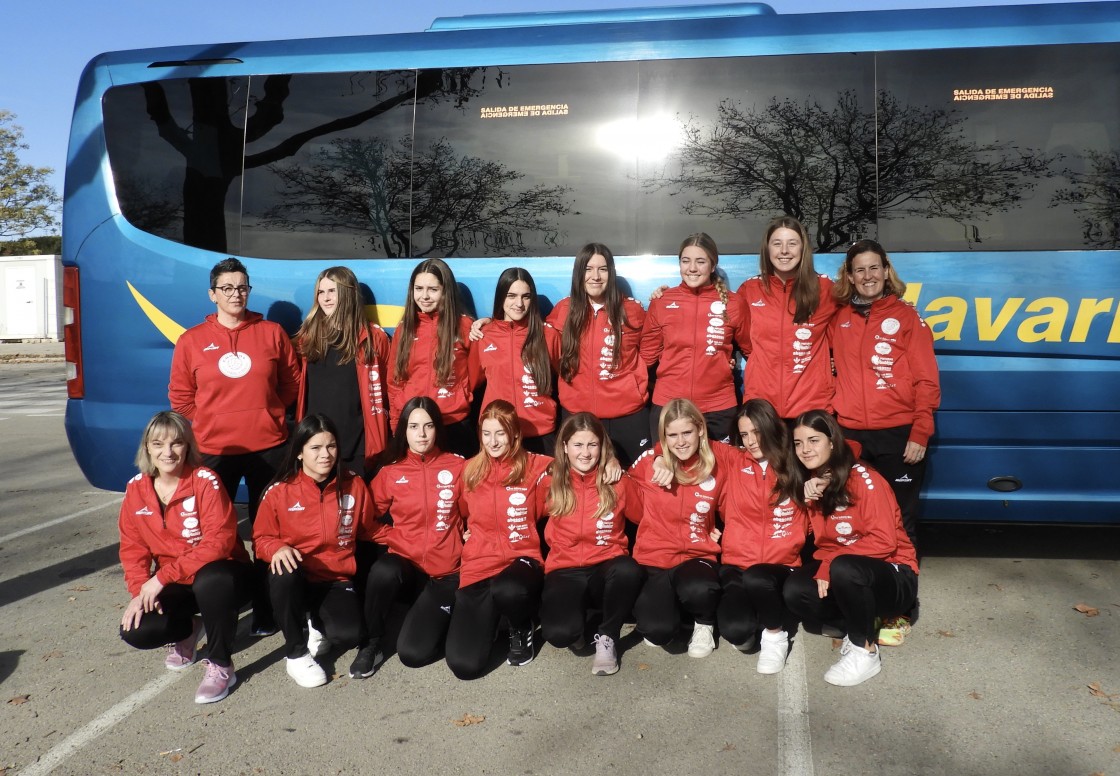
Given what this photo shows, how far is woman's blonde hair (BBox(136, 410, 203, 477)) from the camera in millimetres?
3588

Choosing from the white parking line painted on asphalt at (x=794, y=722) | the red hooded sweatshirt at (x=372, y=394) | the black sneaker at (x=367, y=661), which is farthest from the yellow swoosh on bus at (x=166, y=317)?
the white parking line painted on asphalt at (x=794, y=722)

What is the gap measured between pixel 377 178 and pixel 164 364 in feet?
5.14

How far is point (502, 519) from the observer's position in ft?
12.7

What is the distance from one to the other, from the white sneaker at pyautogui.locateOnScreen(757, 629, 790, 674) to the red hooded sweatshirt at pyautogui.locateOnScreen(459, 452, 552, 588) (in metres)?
1.06

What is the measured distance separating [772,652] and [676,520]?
27.1 inches

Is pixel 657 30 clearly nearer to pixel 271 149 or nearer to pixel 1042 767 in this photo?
pixel 271 149

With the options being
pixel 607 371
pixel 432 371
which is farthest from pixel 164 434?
pixel 607 371

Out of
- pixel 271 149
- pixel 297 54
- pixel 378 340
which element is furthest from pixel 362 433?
pixel 297 54

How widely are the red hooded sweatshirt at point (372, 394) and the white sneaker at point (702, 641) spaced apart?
1.79m

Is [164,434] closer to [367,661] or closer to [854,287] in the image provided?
[367,661]

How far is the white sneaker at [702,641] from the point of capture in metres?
3.70

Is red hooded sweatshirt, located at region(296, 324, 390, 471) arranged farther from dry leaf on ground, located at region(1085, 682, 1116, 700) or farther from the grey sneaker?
dry leaf on ground, located at region(1085, 682, 1116, 700)

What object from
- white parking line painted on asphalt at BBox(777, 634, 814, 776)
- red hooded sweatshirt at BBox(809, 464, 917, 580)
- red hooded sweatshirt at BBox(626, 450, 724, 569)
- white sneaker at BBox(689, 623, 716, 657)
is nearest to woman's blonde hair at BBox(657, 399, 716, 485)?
red hooded sweatshirt at BBox(626, 450, 724, 569)

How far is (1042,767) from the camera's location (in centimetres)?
275
